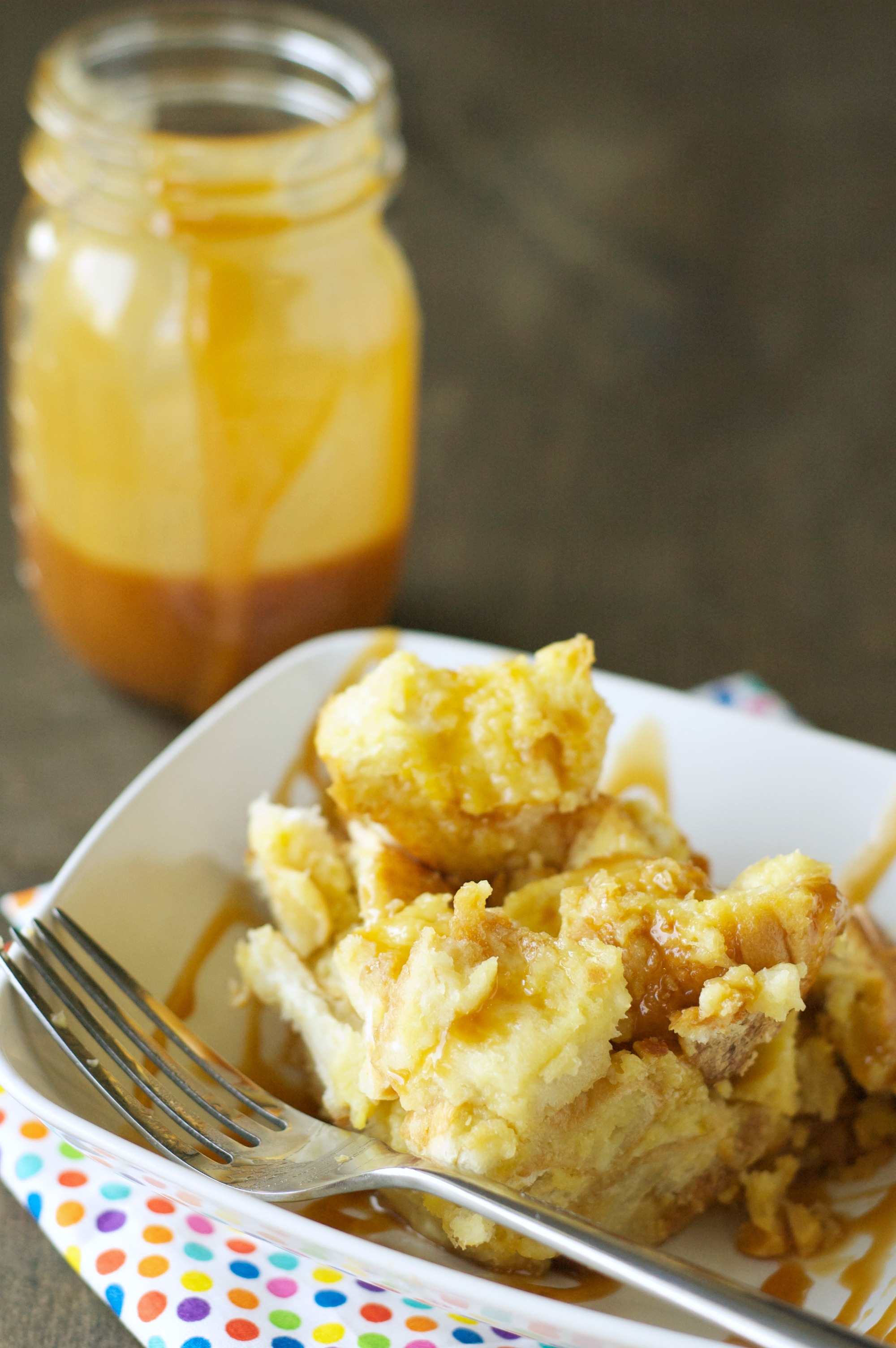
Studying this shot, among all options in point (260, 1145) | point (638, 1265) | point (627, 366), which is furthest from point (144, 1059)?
point (627, 366)

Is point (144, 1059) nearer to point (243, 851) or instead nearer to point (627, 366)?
point (243, 851)

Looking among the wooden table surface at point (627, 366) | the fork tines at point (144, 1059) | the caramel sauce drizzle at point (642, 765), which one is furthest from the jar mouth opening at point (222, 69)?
the fork tines at point (144, 1059)

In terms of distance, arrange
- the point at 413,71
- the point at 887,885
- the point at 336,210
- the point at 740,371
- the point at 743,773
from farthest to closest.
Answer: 1. the point at 413,71
2. the point at 740,371
3. the point at 336,210
4. the point at 743,773
5. the point at 887,885

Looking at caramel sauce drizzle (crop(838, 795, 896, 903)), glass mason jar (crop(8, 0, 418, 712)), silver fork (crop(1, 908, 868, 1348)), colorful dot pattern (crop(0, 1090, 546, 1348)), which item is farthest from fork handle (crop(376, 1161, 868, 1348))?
glass mason jar (crop(8, 0, 418, 712))

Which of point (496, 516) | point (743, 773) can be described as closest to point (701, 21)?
point (496, 516)

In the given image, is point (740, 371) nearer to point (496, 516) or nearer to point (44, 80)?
point (496, 516)

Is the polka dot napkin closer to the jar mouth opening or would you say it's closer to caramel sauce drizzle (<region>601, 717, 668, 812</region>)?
caramel sauce drizzle (<region>601, 717, 668, 812</region>)
